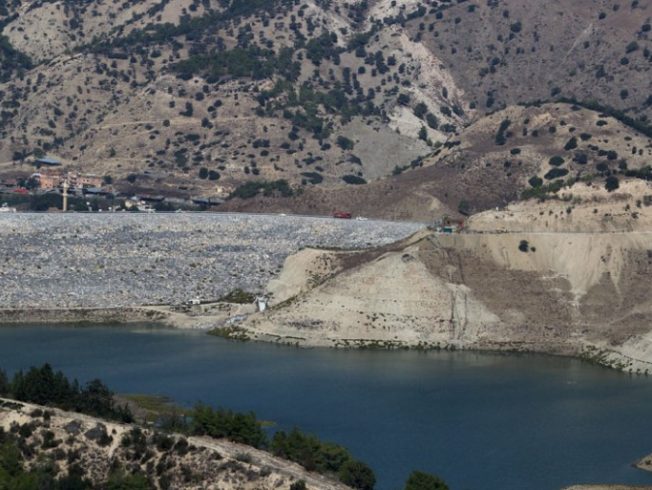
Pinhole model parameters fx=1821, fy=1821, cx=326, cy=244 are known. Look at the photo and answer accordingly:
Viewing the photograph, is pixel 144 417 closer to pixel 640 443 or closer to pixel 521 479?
pixel 521 479

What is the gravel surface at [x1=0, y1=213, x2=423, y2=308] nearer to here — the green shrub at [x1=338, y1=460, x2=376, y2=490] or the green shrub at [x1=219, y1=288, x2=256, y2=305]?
the green shrub at [x1=219, y1=288, x2=256, y2=305]

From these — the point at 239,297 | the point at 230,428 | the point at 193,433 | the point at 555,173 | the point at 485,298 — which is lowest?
the point at 193,433

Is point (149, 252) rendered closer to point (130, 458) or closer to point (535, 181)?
point (535, 181)

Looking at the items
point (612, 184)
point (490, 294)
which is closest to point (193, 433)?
point (490, 294)

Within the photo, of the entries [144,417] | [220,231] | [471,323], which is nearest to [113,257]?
[220,231]

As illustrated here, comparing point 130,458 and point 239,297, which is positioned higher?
point 239,297
